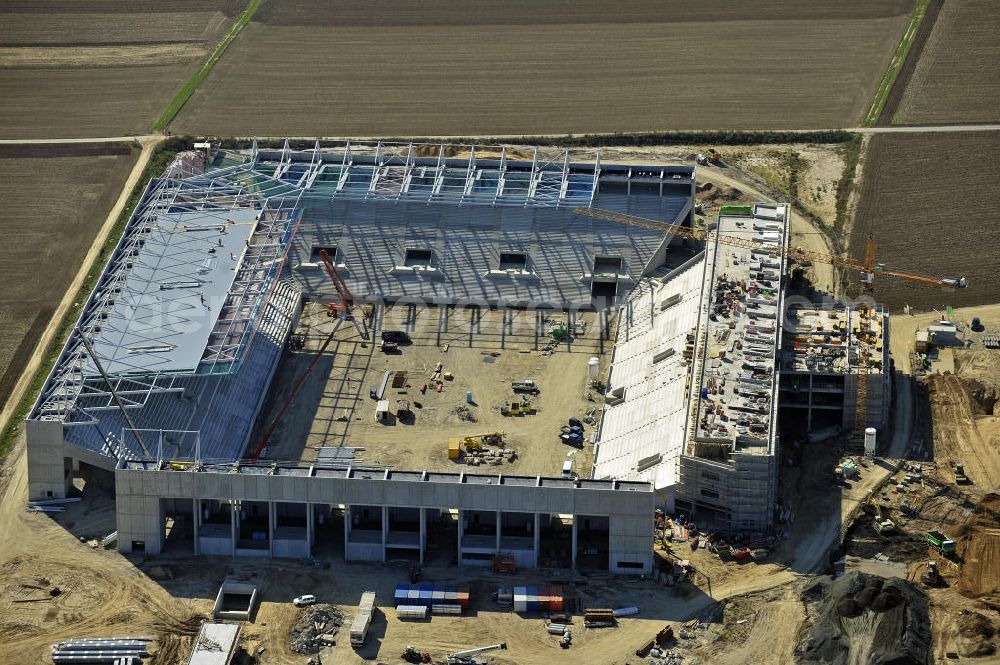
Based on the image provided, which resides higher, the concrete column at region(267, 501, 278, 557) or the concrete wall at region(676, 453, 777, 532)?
the concrete wall at region(676, 453, 777, 532)

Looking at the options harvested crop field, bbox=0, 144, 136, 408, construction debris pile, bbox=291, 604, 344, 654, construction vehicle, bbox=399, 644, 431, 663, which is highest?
harvested crop field, bbox=0, 144, 136, 408

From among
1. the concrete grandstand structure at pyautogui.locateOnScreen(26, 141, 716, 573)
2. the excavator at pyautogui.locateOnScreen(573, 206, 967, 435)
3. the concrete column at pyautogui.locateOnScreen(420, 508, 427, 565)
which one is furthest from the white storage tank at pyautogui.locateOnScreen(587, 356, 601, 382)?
the concrete column at pyautogui.locateOnScreen(420, 508, 427, 565)

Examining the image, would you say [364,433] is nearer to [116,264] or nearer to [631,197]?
[116,264]

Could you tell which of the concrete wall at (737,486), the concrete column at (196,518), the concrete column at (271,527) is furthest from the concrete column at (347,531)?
the concrete wall at (737,486)

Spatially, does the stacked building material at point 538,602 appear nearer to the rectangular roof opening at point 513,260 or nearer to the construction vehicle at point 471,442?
the construction vehicle at point 471,442

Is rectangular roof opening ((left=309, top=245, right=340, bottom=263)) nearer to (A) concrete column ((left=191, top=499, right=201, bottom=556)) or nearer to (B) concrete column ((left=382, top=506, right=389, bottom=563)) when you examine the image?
(A) concrete column ((left=191, top=499, right=201, bottom=556))

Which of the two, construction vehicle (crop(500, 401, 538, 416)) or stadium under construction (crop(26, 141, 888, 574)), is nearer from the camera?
stadium under construction (crop(26, 141, 888, 574))
